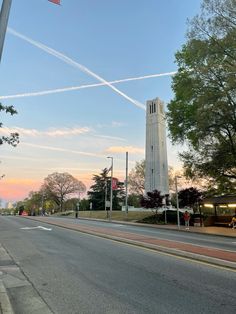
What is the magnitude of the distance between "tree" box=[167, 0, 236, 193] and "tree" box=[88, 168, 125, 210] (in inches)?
2230

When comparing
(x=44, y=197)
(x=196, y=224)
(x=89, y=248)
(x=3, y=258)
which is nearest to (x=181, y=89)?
(x=196, y=224)

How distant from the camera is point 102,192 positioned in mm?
92750

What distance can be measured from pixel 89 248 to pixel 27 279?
5.46m

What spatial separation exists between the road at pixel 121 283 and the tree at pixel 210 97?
19188 millimetres

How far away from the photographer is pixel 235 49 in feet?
90.3

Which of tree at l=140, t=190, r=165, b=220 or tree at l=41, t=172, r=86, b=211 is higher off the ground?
tree at l=41, t=172, r=86, b=211

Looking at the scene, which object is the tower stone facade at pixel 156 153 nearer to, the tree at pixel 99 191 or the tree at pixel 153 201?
the tree at pixel 153 201

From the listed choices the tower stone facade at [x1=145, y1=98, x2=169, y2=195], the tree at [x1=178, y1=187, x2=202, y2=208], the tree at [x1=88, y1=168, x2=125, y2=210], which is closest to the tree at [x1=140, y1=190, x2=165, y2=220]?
the tree at [x1=178, y1=187, x2=202, y2=208]

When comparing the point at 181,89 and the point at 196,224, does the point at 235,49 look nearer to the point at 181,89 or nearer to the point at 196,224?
the point at 181,89

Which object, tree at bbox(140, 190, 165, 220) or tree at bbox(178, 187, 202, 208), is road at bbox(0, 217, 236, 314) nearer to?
tree at bbox(178, 187, 202, 208)

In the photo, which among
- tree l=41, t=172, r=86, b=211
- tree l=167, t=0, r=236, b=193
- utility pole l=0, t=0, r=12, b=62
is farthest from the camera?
tree l=41, t=172, r=86, b=211

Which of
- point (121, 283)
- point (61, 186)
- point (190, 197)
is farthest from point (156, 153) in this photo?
point (61, 186)

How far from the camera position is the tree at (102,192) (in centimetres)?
9088

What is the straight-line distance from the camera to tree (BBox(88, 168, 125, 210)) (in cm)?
9088
